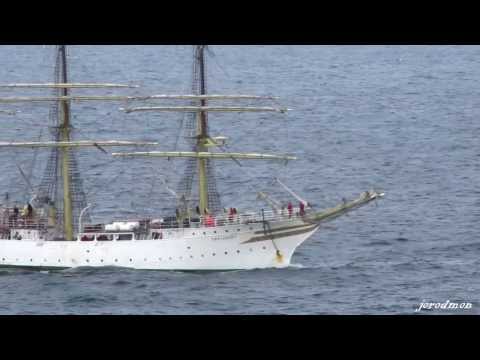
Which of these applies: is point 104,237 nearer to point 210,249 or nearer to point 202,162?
point 210,249

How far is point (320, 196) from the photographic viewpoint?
13788 cm

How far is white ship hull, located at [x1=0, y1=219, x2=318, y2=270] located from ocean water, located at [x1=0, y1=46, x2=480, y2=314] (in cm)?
97

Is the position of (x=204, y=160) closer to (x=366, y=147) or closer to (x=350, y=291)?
(x=350, y=291)

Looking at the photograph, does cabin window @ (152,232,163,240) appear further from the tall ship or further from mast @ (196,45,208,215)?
mast @ (196,45,208,215)

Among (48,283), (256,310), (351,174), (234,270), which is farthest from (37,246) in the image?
(351,174)

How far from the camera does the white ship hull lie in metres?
116

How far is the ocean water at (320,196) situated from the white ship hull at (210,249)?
3.18 ft

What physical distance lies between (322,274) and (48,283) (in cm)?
1621

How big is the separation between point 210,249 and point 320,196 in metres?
22.8

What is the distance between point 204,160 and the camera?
118438 millimetres

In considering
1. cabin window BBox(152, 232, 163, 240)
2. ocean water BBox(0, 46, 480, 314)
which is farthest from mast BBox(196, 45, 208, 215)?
ocean water BBox(0, 46, 480, 314)

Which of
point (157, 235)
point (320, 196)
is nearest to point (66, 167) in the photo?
point (157, 235)

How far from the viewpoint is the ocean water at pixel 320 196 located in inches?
4291

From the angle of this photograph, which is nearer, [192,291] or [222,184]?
[192,291]
